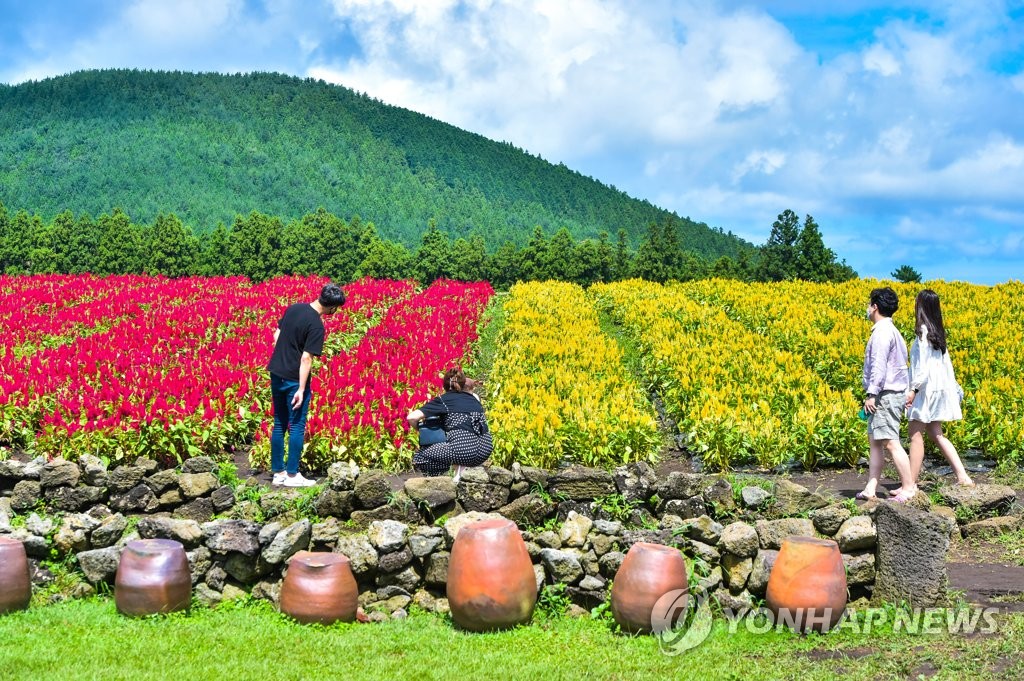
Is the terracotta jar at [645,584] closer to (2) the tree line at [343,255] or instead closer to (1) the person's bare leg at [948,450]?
(1) the person's bare leg at [948,450]

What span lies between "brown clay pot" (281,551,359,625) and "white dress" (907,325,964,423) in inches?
248

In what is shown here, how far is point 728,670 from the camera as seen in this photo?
6039mm

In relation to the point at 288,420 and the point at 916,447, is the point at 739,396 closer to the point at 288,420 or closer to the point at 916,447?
the point at 916,447

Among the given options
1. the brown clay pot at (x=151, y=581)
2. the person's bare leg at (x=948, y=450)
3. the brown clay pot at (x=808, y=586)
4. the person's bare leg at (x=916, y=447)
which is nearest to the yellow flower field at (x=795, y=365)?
the person's bare leg at (x=948, y=450)

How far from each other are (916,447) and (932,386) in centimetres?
67

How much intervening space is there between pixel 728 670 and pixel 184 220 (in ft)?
386

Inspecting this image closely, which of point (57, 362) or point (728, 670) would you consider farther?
point (57, 362)

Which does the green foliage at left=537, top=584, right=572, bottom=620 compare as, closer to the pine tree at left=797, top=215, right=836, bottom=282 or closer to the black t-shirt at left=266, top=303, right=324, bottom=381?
the black t-shirt at left=266, top=303, right=324, bottom=381

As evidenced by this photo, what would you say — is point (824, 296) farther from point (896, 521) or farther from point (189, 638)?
point (189, 638)

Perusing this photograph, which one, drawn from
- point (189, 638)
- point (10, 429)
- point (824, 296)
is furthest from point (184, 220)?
point (189, 638)

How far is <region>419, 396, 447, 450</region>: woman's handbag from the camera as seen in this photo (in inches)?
373

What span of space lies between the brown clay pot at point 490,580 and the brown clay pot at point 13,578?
11.4 ft

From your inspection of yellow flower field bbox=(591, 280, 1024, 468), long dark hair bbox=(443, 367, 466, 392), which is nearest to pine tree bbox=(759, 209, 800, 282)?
yellow flower field bbox=(591, 280, 1024, 468)

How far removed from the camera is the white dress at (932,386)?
32.4 ft
